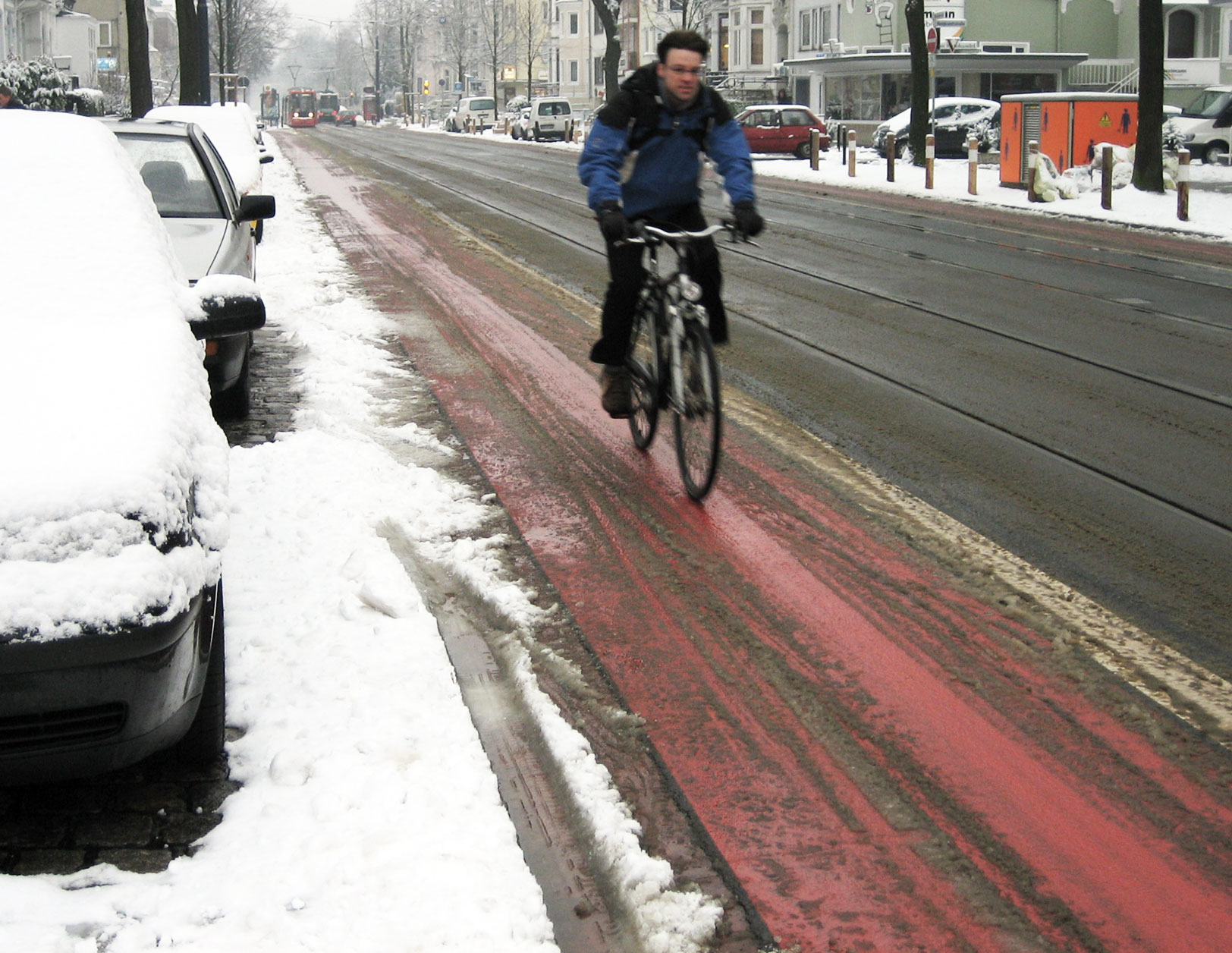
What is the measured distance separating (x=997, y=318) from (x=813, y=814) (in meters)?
7.97

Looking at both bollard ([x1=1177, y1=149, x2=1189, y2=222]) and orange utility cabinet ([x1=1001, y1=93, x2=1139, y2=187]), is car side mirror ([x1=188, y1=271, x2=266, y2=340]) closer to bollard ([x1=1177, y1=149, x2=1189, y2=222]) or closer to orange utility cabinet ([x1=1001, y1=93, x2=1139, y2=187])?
bollard ([x1=1177, y1=149, x2=1189, y2=222])

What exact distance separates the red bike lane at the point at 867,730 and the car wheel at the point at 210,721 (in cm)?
114

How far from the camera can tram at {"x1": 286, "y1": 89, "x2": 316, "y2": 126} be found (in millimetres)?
103062

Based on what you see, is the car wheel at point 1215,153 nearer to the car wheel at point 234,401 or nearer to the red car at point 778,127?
the red car at point 778,127

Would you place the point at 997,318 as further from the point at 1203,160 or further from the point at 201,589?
the point at 1203,160

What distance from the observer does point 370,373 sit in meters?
8.74

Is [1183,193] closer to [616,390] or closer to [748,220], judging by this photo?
[616,390]

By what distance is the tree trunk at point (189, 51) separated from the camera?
108ft

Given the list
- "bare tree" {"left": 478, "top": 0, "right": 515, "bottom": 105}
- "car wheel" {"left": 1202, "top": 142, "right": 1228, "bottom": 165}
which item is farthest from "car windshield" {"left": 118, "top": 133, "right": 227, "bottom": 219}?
"bare tree" {"left": 478, "top": 0, "right": 515, "bottom": 105}

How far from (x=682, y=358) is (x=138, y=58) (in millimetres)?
25405

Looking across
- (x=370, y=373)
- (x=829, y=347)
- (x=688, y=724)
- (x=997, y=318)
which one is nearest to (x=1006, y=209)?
(x=997, y=318)

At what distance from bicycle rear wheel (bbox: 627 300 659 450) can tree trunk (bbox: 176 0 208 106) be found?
2907cm

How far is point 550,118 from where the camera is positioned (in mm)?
61719

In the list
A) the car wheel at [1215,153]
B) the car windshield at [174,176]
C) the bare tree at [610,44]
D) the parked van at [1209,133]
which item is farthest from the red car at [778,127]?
the car windshield at [174,176]
